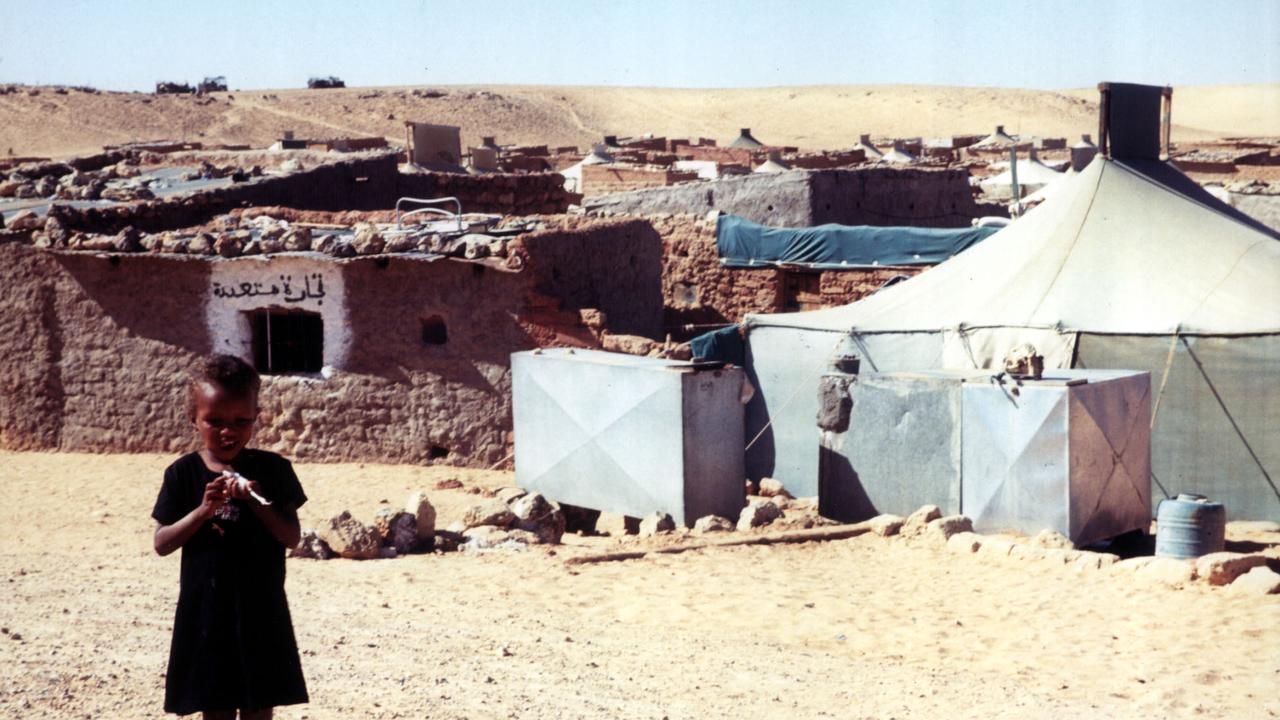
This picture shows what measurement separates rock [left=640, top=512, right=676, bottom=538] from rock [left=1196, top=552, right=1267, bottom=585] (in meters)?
3.24

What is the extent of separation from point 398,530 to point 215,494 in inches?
212

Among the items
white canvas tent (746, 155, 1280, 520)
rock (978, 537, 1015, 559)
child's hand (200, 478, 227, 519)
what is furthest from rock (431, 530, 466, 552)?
child's hand (200, 478, 227, 519)

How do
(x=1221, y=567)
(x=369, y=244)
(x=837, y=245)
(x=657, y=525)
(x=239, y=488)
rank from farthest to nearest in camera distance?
(x=837, y=245), (x=369, y=244), (x=657, y=525), (x=1221, y=567), (x=239, y=488)

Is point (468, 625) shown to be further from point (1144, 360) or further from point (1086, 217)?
point (1086, 217)

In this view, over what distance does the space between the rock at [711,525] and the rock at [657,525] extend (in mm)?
172

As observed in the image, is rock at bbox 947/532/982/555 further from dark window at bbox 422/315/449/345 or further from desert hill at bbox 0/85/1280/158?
desert hill at bbox 0/85/1280/158

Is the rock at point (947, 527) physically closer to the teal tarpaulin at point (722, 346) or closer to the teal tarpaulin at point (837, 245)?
the teal tarpaulin at point (722, 346)

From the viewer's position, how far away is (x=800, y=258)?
53.0ft

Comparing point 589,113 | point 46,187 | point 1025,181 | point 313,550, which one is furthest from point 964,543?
point 589,113

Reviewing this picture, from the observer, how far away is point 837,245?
1586 centimetres

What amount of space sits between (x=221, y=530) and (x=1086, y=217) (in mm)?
9070

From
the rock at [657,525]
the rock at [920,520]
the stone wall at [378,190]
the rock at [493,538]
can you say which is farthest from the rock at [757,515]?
the stone wall at [378,190]

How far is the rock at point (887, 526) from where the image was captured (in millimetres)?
8977

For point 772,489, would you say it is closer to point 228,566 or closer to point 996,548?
point 996,548
